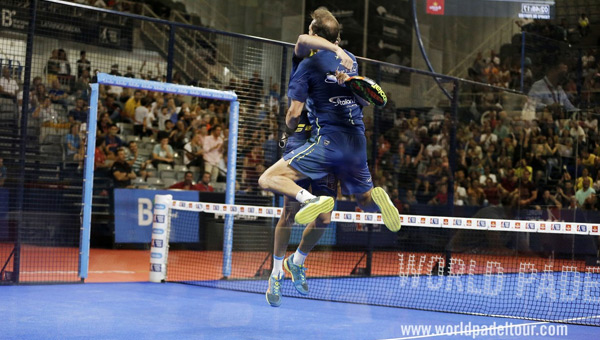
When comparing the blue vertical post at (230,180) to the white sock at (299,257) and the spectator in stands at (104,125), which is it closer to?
the white sock at (299,257)

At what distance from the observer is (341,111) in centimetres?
653

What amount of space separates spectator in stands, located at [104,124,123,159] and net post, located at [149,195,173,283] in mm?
5064

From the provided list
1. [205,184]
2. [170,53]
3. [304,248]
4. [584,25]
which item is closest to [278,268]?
[304,248]

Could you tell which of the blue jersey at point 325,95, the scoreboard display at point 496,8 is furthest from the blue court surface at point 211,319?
the scoreboard display at point 496,8

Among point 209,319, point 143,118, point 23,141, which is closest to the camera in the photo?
point 209,319

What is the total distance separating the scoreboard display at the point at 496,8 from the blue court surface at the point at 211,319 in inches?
365

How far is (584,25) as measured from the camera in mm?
19688

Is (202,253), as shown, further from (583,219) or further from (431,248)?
(583,219)

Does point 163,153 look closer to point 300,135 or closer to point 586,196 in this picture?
point 586,196

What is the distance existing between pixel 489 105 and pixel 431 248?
4644mm

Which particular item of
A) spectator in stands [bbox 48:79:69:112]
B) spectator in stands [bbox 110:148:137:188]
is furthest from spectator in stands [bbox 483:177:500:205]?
spectator in stands [bbox 48:79:69:112]

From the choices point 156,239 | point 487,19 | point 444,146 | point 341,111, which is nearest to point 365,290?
point 156,239

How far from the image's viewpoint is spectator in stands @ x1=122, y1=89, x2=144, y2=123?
17.3 metres

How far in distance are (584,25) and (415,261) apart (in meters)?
8.88
